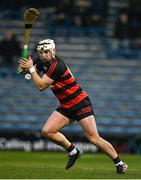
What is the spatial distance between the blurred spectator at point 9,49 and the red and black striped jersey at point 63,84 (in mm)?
11516

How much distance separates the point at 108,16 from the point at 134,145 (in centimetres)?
566

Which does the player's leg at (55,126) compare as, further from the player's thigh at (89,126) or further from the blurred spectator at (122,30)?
the blurred spectator at (122,30)

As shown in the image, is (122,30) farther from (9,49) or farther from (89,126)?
(89,126)

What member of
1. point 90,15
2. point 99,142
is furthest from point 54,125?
point 90,15

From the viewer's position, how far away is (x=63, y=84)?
13.2m

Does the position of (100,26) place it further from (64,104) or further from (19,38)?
(64,104)

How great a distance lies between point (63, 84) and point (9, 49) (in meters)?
12.0

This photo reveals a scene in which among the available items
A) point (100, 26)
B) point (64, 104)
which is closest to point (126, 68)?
point (100, 26)

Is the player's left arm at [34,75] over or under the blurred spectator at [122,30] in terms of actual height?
over

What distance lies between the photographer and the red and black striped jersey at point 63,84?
1292 centimetres

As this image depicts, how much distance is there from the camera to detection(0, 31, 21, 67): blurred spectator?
24766mm

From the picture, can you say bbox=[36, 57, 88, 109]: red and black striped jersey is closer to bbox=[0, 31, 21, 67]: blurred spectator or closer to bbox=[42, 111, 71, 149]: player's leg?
bbox=[42, 111, 71, 149]: player's leg

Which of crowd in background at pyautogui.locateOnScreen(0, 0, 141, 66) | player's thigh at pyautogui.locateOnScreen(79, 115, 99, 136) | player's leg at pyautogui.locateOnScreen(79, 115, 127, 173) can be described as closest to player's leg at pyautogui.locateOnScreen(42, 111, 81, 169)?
player's thigh at pyautogui.locateOnScreen(79, 115, 99, 136)

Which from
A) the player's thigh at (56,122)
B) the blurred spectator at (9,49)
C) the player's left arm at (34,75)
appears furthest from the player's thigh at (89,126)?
the blurred spectator at (9,49)
